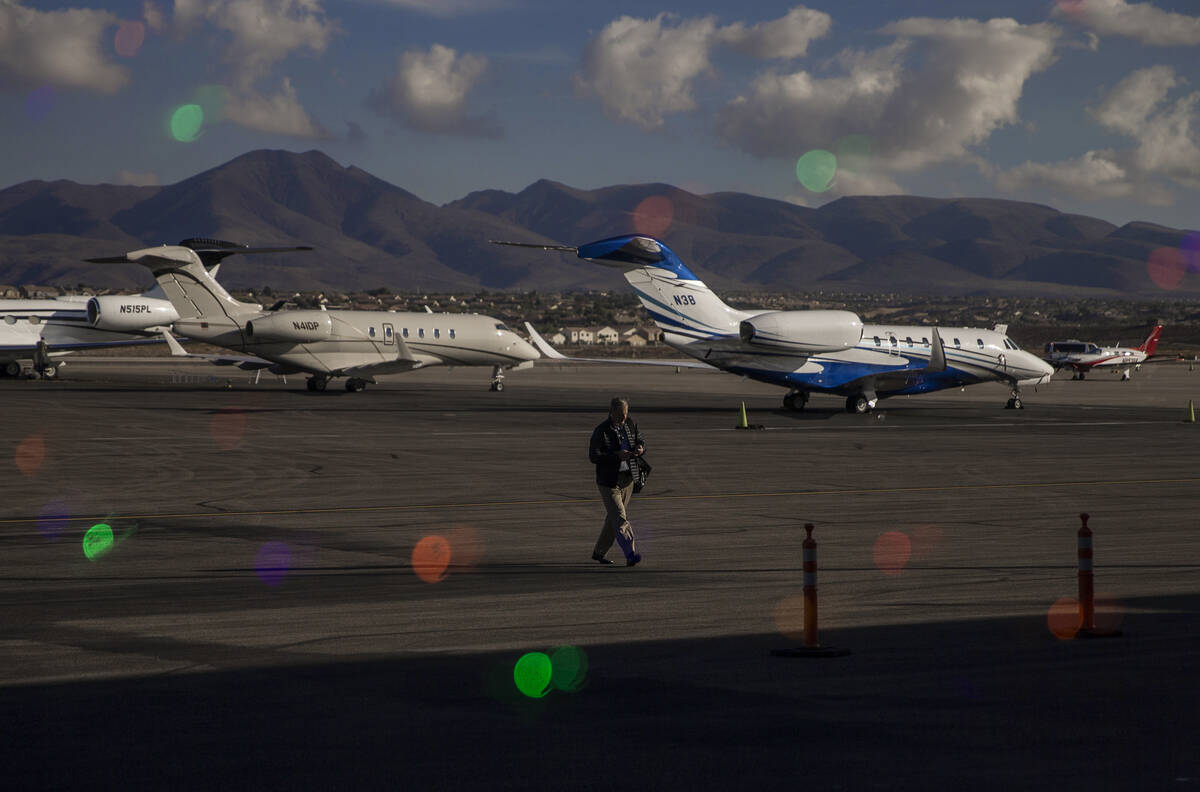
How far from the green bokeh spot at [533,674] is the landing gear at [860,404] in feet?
122

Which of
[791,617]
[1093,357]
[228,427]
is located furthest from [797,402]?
[1093,357]

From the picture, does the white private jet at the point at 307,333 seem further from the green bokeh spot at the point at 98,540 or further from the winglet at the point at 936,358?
the green bokeh spot at the point at 98,540

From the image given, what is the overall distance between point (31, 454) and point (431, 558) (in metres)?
17.3

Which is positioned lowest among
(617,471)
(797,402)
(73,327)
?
(617,471)

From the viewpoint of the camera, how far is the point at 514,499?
77.4ft

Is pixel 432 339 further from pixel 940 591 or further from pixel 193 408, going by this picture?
pixel 940 591

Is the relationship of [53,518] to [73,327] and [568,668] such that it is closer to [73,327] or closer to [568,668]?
[568,668]

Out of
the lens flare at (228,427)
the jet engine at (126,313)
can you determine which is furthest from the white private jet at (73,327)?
the lens flare at (228,427)

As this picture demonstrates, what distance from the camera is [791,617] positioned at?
43.2 feet

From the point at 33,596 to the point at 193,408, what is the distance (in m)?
34.8

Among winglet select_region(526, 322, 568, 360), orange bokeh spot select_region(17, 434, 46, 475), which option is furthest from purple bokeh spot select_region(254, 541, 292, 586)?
winglet select_region(526, 322, 568, 360)

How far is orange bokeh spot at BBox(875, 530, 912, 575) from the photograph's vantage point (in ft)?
53.3

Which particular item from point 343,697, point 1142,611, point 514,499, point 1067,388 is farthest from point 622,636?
point 1067,388

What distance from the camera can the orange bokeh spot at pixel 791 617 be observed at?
12.4 m
